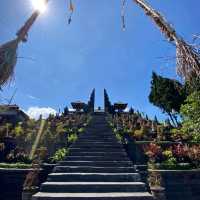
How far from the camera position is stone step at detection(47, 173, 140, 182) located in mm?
10000

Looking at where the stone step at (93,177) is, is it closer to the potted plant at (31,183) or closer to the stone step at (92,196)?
the potted plant at (31,183)

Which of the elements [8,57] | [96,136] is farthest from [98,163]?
[8,57]

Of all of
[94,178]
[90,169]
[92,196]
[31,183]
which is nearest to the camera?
[92,196]

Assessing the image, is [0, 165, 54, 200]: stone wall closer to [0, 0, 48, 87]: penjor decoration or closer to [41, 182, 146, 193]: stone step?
[41, 182, 146, 193]: stone step

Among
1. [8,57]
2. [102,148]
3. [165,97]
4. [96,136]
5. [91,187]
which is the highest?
[165,97]

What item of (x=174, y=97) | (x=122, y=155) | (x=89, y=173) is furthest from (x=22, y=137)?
(x=174, y=97)

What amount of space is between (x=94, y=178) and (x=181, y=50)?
8447 millimetres

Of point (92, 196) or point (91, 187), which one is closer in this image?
point (92, 196)

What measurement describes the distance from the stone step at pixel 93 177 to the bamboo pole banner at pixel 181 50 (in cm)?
816

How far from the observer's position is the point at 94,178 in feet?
33.0

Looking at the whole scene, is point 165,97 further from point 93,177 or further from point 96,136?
point 93,177

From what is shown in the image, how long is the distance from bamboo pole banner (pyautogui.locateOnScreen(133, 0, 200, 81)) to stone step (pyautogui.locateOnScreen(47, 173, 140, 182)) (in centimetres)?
816

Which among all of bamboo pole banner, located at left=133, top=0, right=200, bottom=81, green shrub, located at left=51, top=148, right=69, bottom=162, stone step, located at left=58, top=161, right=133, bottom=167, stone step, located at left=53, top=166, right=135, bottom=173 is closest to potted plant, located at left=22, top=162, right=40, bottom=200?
stone step, located at left=53, top=166, right=135, bottom=173

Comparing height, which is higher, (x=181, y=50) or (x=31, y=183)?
(x=181, y=50)
